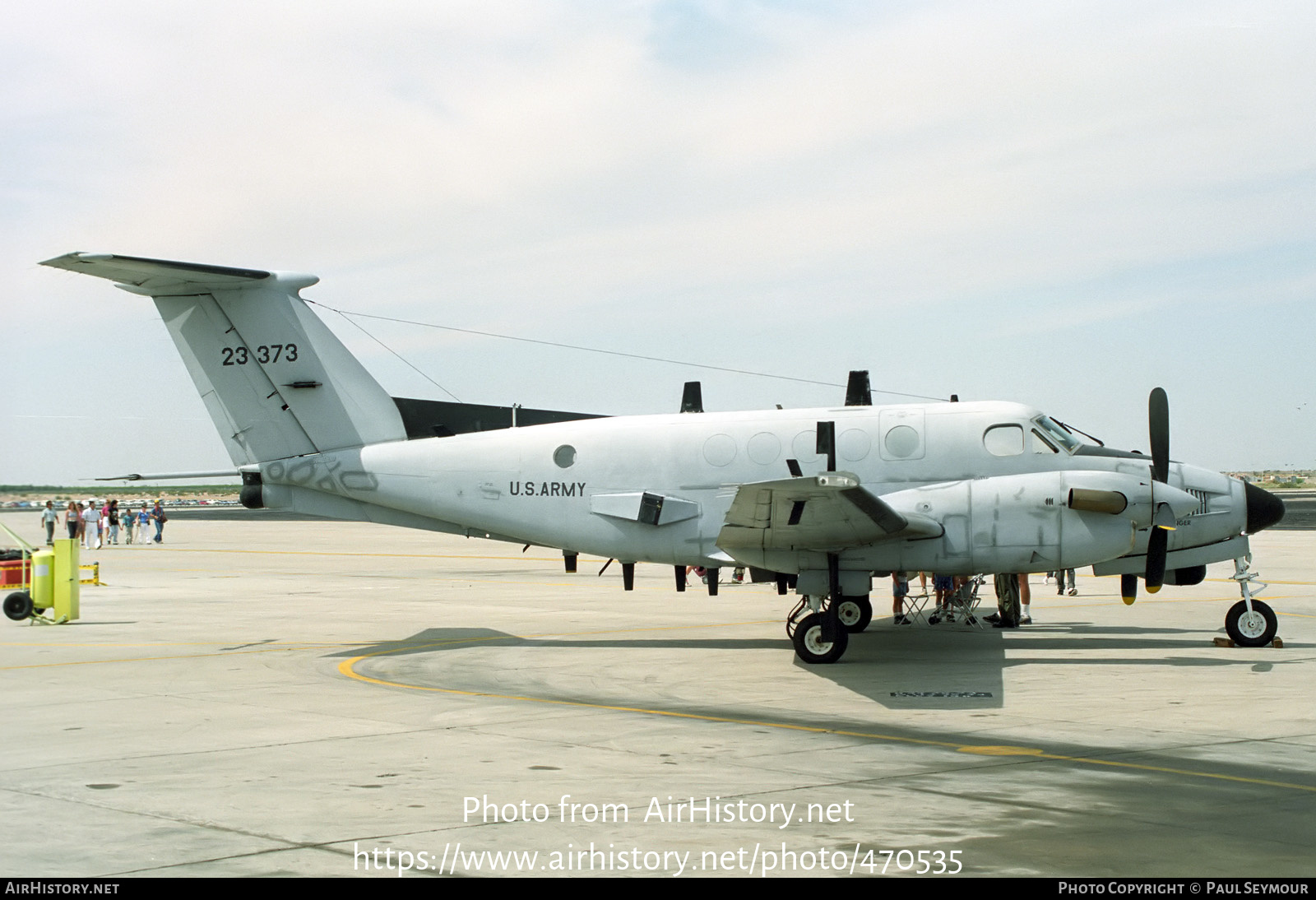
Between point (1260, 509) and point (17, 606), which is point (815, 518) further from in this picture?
point (17, 606)

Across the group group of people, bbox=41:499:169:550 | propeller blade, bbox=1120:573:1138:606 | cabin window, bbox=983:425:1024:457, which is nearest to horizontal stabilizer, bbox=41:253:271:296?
cabin window, bbox=983:425:1024:457

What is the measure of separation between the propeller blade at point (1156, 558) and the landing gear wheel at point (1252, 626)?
5.01 feet

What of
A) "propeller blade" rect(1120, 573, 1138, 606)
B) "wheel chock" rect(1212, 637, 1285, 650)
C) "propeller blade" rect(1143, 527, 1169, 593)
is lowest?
"wheel chock" rect(1212, 637, 1285, 650)

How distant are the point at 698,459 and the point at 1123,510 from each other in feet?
19.4

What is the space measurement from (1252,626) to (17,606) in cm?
1964

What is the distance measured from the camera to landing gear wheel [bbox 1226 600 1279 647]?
16.8m

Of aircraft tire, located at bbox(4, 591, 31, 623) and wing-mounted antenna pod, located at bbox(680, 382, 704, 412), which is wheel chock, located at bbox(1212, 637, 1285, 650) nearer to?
wing-mounted antenna pod, located at bbox(680, 382, 704, 412)

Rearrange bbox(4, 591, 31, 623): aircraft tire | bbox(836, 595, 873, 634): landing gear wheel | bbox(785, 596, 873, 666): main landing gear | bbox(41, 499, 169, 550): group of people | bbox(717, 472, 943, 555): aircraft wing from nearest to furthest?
bbox(717, 472, 943, 555): aircraft wing
bbox(785, 596, 873, 666): main landing gear
bbox(836, 595, 873, 634): landing gear wheel
bbox(4, 591, 31, 623): aircraft tire
bbox(41, 499, 169, 550): group of people

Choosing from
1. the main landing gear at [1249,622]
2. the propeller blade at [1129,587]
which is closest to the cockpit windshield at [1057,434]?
the propeller blade at [1129,587]

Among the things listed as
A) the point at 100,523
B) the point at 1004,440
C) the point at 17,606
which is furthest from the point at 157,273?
the point at 100,523

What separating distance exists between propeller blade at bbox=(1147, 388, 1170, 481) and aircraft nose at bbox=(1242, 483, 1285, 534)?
165 cm

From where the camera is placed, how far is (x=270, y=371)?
1884 cm
